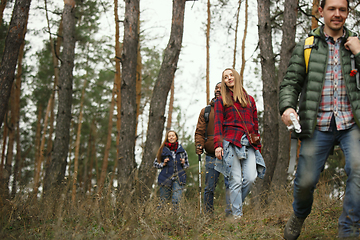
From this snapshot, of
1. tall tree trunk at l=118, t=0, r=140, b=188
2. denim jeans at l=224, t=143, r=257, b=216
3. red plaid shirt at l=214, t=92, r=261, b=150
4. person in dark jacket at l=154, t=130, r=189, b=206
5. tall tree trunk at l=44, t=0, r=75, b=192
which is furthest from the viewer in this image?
tall tree trunk at l=44, t=0, r=75, b=192

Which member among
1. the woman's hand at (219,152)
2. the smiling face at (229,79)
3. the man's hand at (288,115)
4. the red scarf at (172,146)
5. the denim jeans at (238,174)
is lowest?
the denim jeans at (238,174)

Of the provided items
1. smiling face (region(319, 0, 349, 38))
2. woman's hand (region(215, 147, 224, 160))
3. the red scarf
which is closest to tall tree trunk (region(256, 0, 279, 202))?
the red scarf

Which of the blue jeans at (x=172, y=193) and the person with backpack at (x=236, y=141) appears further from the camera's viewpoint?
the blue jeans at (x=172, y=193)

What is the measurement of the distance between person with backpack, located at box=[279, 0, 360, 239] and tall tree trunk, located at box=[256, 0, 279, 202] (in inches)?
172

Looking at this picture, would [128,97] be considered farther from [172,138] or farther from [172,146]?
[172,146]

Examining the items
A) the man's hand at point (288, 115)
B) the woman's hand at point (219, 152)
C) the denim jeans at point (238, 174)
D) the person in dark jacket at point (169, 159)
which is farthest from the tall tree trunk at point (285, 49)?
the man's hand at point (288, 115)

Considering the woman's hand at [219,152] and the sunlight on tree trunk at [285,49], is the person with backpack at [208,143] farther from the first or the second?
the sunlight on tree trunk at [285,49]

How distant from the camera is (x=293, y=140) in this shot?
261 cm

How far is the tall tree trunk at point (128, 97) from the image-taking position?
21.9 feet

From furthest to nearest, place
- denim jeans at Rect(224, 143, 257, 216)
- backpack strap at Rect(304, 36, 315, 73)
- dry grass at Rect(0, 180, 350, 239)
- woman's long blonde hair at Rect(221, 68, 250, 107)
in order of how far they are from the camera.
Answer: woman's long blonde hair at Rect(221, 68, 250, 107) → denim jeans at Rect(224, 143, 257, 216) → dry grass at Rect(0, 180, 350, 239) → backpack strap at Rect(304, 36, 315, 73)

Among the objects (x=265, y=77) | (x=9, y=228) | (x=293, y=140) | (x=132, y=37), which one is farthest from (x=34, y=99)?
(x=293, y=140)

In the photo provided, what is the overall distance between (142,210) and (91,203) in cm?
57

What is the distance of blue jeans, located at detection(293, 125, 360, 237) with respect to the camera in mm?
2268

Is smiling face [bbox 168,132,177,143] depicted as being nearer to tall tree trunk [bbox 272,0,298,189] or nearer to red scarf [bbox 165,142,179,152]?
red scarf [bbox 165,142,179,152]
